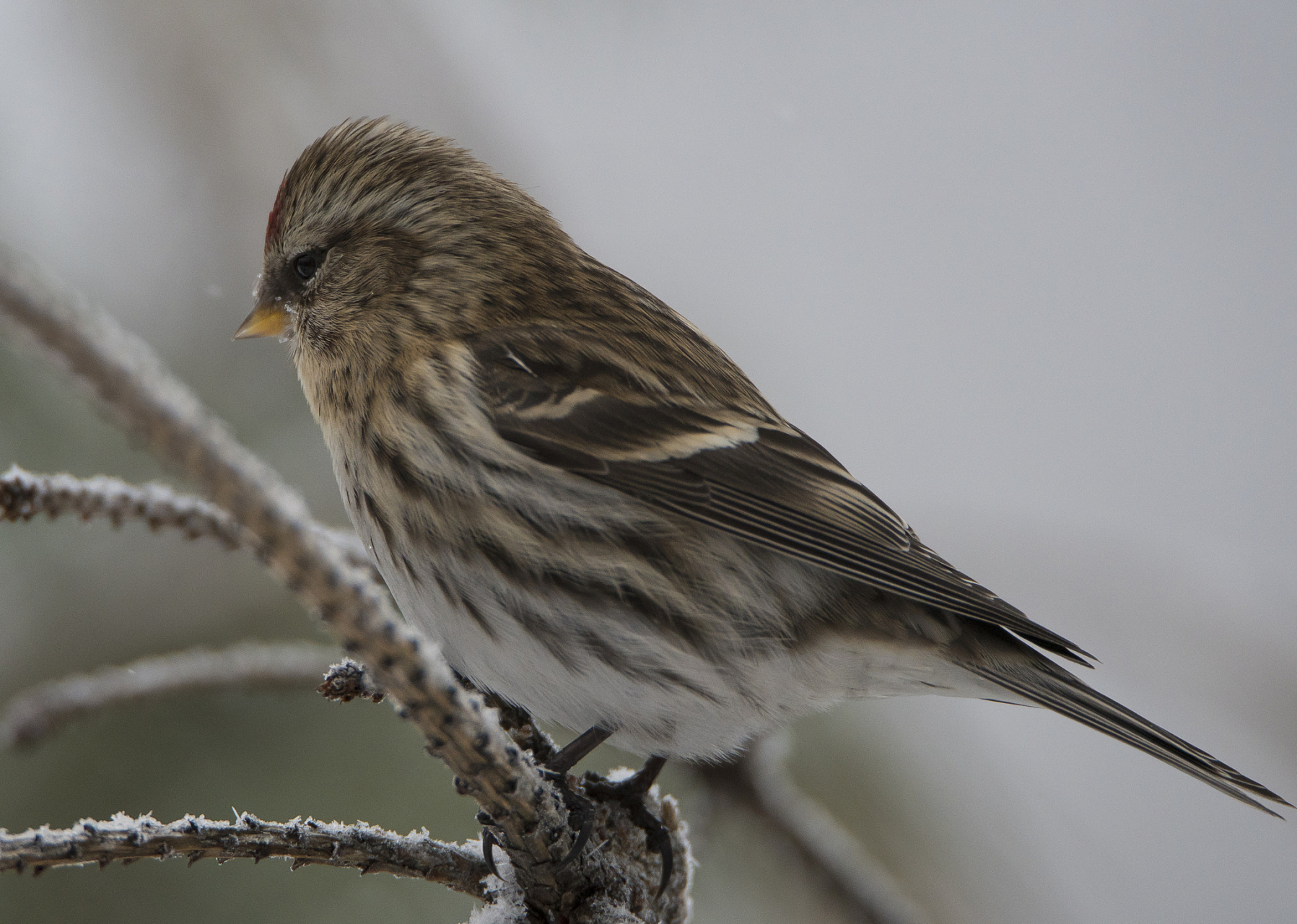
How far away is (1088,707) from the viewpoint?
1.82m

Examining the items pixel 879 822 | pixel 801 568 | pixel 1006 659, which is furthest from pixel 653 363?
pixel 879 822

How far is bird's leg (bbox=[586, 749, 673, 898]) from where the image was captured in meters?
1.50

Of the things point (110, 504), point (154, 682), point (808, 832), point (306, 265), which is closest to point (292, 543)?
point (110, 504)

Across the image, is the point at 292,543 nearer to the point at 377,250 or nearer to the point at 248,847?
the point at 248,847

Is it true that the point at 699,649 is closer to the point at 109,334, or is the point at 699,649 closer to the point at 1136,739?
the point at 1136,739

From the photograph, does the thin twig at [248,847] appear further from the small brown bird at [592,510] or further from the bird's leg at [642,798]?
the small brown bird at [592,510]

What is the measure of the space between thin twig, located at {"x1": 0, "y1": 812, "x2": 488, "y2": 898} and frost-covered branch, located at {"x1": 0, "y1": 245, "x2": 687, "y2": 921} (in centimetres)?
→ 8

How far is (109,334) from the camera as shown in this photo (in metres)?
0.54

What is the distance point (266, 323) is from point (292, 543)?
1580mm

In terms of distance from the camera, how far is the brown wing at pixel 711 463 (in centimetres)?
181

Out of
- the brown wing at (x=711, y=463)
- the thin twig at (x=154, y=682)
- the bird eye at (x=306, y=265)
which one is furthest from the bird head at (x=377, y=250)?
the thin twig at (x=154, y=682)

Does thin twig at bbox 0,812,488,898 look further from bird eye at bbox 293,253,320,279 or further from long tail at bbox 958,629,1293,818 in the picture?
bird eye at bbox 293,253,320,279

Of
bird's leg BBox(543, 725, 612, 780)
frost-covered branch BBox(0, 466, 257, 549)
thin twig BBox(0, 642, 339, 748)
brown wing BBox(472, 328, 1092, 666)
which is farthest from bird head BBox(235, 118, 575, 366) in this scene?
frost-covered branch BBox(0, 466, 257, 549)

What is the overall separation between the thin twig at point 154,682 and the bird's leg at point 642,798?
1.53 ft
